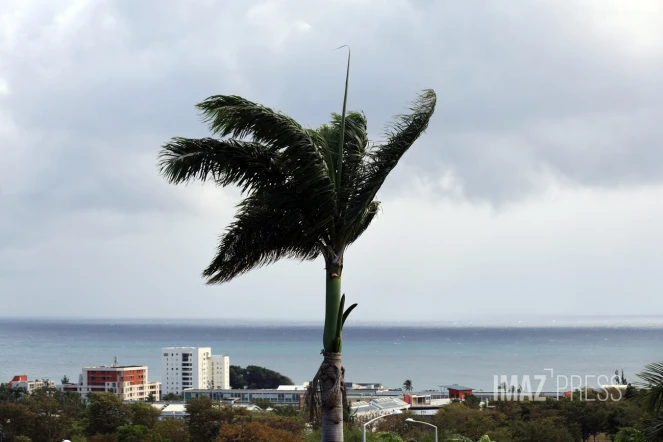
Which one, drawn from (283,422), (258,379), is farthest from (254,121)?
(258,379)

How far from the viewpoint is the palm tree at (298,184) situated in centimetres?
739

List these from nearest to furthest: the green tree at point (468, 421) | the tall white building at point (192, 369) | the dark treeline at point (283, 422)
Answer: the dark treeline at point (283, 422) → the green tree at point (468, 421) → the tall white building at point (192, 369)

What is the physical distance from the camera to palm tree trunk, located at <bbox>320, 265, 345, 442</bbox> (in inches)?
291

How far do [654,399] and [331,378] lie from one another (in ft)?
13.7

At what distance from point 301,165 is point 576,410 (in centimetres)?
5683

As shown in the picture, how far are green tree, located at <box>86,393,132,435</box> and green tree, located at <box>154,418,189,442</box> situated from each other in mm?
3272

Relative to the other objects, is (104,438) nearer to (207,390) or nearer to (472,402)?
(472,402)

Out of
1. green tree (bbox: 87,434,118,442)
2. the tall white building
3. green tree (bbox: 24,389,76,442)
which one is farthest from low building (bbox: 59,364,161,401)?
green tree (bbox: 87,434,118,442)

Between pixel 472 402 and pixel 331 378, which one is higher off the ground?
pixel 331 378

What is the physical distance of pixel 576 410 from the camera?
2325 inches

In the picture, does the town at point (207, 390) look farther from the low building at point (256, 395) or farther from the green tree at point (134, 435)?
the green tree at point (134, 435)

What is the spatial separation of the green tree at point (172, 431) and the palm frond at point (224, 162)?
48181 mm

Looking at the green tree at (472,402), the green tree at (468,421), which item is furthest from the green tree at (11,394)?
the green tree at (468,421)

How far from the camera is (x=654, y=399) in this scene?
9.12 meters
